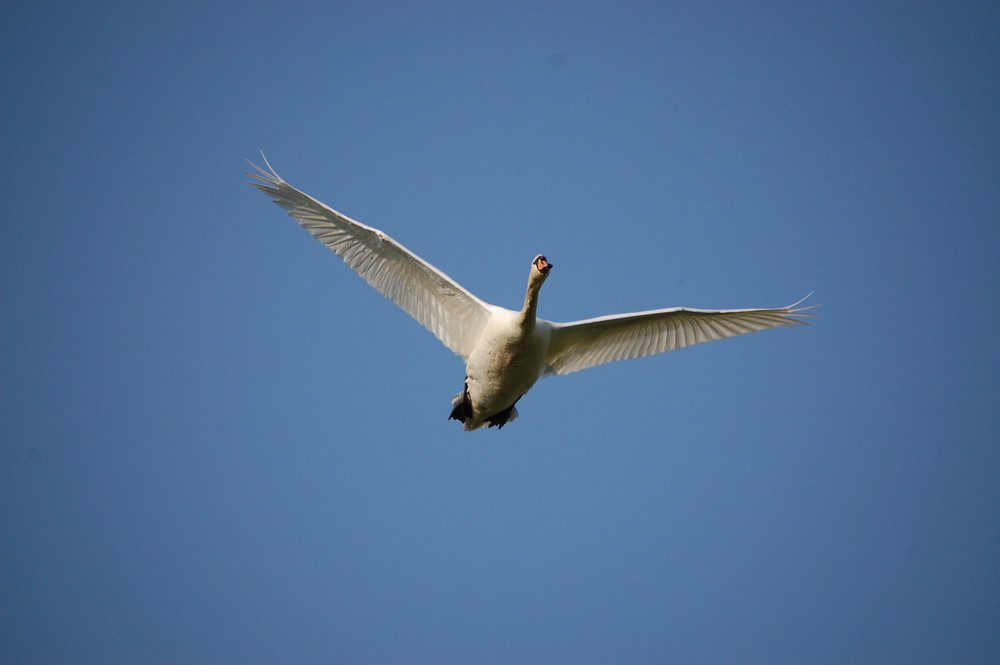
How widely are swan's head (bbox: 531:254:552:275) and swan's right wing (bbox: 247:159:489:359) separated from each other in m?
1.22

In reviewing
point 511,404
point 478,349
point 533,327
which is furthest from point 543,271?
point 511,404

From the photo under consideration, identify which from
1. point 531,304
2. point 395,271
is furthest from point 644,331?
point 395,271

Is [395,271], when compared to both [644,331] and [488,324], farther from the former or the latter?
[644,331]

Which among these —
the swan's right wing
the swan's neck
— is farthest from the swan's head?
the swan's right wing

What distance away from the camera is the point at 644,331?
11953mm

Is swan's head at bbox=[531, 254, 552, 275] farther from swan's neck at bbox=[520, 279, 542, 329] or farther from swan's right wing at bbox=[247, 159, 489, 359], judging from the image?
swan's right wing at bbox=[247, 159, 489, 359]

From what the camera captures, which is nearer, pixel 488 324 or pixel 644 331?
pixel 488 324

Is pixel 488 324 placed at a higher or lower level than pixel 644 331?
lower

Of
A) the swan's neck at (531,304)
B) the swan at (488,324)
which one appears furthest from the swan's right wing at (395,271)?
the swan's neck at (531,304)

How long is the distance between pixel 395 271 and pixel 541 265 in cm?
248

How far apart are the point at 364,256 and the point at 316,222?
85cm

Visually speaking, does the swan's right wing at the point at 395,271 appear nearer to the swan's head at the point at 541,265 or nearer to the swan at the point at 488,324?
the swan at the point at 488,324

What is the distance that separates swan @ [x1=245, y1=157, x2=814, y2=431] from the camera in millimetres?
11320

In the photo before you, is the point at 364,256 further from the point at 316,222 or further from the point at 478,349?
the point at 478,349
